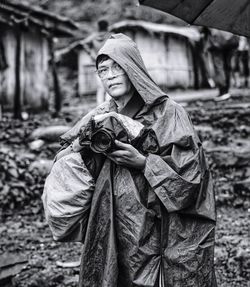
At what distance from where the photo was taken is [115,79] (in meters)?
2.74

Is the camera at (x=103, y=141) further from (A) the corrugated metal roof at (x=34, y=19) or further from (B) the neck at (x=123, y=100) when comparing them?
(A) the corrugated metal roof at (x=34, y=19)

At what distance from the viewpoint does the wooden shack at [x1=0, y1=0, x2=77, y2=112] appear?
12.5 metres

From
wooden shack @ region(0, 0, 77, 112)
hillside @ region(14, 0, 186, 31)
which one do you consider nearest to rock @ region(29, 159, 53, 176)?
wooden shack @ region(0, 0, 77, 112)

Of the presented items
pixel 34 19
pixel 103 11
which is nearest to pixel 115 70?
pixel 34 19

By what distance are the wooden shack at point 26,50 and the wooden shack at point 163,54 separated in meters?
4.99

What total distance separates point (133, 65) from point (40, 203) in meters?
5.24

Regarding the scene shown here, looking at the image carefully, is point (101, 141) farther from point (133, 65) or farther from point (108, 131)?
point (133, 65)

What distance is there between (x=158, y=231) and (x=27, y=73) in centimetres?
1225

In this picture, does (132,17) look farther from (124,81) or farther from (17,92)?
(124,81)

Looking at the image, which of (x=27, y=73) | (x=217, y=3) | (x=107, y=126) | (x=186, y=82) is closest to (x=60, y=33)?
(x=27, y=73)

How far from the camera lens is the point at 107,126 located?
2.55 m

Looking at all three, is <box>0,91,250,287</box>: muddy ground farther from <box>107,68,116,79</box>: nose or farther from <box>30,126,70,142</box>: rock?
<box>107,68,116,79</box>: nose

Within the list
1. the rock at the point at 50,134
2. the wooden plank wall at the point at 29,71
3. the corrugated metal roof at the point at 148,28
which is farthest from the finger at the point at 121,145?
the corrugated metal roof at the point at 148,28

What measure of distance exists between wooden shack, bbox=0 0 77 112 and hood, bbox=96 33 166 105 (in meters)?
9.60
